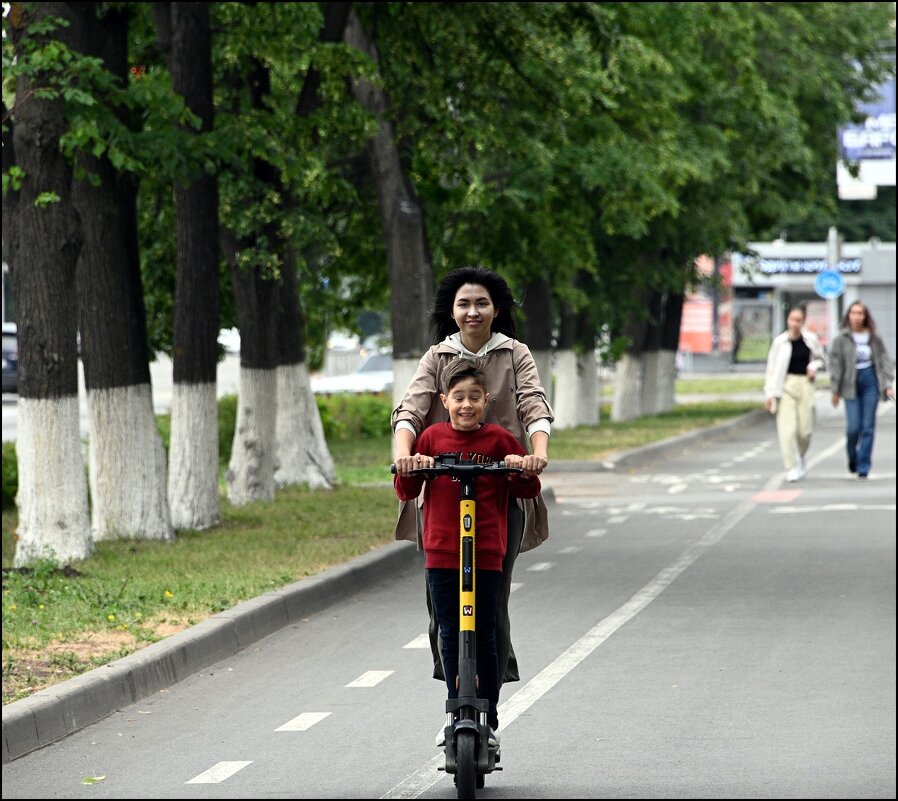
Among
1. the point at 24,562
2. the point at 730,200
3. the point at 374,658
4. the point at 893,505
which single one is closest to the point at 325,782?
the point at 374,658

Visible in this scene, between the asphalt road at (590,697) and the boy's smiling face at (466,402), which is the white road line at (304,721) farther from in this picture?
the boy's smiling face at (466,402)

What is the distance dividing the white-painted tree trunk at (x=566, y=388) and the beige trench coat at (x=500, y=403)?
991 inches

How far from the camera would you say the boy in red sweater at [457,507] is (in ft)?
21.0

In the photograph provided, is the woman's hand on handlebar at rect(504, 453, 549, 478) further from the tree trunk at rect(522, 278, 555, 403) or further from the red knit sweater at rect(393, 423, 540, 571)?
the tree trunk at rect(522, 278, 555, 403)

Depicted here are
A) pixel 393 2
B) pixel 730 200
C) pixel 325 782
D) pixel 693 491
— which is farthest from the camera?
pixel 730 200

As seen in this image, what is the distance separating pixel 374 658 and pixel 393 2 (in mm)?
10392

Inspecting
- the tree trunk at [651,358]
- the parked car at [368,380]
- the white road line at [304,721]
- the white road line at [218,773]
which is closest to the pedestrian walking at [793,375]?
the white road line at [304,721]

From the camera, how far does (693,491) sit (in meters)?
19.8

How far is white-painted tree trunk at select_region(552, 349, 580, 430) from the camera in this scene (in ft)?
105

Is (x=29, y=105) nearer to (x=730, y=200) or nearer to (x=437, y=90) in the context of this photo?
(x=437, y=90)

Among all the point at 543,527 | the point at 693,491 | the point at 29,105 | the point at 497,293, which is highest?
the point at 29,105

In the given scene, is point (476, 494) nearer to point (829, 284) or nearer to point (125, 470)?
point (125, 470)

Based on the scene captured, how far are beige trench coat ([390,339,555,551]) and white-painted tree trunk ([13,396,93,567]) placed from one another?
6273 millimetres

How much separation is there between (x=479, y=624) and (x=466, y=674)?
0.28m
